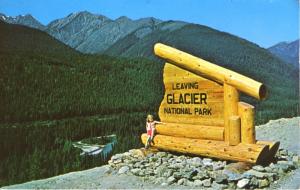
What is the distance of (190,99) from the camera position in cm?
916

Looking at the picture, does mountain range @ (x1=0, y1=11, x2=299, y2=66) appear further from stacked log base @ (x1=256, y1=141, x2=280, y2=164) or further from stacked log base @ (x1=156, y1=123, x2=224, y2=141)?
stacked log base @ (x1=256, y1=141, x2=280, y2=164)

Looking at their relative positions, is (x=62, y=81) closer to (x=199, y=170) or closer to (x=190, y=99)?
(x=190, y=99)

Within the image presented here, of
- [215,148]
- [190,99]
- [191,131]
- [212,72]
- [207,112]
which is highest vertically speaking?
[212,72]

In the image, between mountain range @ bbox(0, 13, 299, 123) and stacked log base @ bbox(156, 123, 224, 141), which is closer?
stacked log base @ bbox(156, 123, 224, 141)

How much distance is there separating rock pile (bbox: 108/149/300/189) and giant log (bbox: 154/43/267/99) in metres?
1.27

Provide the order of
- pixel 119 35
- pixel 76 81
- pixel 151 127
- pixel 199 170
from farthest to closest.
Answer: pixel 119 35, pixel 76 81, pixel 151 127, pixel 199 170

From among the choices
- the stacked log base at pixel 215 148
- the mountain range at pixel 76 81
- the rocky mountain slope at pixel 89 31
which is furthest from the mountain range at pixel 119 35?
the stacked log base at pixel 215 148

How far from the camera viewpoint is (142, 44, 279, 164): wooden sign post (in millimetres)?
8047

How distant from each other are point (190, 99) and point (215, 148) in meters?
1.16

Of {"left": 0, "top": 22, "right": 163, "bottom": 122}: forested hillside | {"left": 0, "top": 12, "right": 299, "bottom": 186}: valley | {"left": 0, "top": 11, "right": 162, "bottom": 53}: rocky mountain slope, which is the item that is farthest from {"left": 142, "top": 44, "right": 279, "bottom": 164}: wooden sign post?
{"left": 0, "top": 11, "right": 162, "bottom": 53}: rocky mountain slope

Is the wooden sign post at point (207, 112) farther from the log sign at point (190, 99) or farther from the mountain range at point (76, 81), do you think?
the mountain range at point (76, 81)

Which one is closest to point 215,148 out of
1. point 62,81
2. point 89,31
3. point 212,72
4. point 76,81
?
point 212,72

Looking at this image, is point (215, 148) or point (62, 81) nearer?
point (215, 148)

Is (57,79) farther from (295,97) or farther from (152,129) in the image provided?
(295,97)
